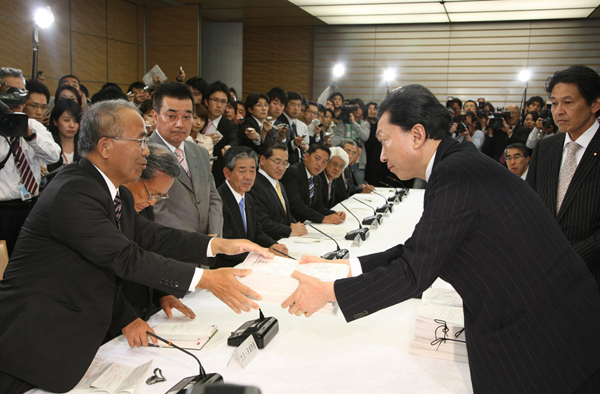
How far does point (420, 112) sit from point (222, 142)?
320 centimetres

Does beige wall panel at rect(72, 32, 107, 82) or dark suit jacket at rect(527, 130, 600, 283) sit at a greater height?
beige wall panel at rect(72, 32, 107, 82)

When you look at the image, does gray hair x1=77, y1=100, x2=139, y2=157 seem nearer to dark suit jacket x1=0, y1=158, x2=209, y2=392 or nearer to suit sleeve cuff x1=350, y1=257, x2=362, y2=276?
dark suit jacket x1=0, y1=158, x2=209, y2=392

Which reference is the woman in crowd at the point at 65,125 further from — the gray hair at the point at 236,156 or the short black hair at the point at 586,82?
the short black hair at the point at 586,82

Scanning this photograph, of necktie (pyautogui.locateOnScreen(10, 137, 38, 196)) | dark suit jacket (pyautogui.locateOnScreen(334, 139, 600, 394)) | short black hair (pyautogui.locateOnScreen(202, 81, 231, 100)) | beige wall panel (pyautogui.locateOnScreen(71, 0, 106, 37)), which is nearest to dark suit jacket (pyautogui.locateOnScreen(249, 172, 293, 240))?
short black hair (pyautogui.locateOnScreen(202, 81, 231, 100))

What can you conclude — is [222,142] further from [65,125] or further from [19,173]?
[19,173]

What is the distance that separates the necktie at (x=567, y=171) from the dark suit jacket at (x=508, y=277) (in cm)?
106

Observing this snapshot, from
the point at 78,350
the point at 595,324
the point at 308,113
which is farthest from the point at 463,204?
the point at 308,113

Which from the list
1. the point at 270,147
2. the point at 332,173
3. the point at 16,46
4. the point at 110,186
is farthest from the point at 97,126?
the point at 16,46

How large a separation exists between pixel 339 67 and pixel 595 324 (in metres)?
9.08

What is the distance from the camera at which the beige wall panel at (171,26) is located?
8406 millimetres

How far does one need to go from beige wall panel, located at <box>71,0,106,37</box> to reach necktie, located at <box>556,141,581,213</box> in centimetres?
715

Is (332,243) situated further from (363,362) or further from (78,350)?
(78,350)

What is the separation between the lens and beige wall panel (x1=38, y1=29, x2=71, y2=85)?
22.1ft

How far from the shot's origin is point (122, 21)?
26.3 ft
